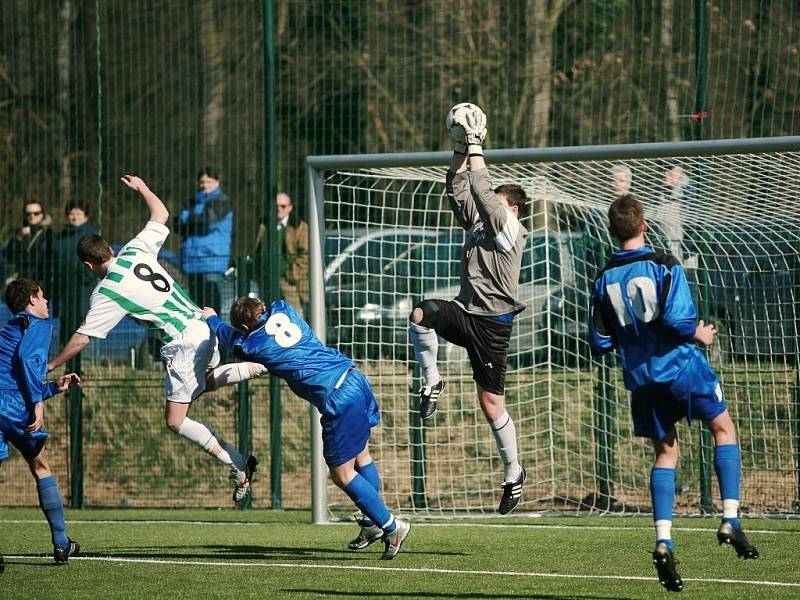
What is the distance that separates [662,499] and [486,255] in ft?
8.09

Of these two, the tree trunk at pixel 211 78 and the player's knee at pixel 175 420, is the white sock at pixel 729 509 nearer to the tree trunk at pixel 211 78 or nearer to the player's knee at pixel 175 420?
the player's knee at pixel 175 420

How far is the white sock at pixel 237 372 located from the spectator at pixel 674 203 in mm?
3897

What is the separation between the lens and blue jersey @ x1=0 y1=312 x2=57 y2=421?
25.8 ft

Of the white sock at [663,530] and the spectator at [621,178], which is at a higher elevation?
the spectator at [621,178]

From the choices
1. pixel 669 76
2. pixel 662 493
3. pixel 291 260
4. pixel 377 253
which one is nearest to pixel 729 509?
pixel 662 493

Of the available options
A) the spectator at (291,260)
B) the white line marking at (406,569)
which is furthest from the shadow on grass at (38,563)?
the spectator at (291,260)

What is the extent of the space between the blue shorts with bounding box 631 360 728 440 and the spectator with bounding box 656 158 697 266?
4502mm

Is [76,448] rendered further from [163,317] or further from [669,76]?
[669,76]

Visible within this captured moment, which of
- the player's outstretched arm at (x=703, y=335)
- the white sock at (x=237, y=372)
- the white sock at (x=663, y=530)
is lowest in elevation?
the white sock at (x=663, y=530)

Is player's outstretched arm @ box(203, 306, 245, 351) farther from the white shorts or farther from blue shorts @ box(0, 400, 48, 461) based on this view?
blue shorts @ box(0, 400, 48, 461)

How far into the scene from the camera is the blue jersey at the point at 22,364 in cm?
785

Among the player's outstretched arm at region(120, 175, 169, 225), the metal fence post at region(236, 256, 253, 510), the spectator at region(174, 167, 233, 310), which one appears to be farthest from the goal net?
the player's outstretched arm at region(120, 175, 169, 225)

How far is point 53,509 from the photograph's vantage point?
323 inches

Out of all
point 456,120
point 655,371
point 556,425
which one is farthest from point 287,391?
point 655,371
